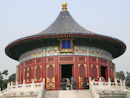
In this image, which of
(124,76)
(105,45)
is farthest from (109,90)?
(124,76)

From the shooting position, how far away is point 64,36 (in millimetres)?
20531

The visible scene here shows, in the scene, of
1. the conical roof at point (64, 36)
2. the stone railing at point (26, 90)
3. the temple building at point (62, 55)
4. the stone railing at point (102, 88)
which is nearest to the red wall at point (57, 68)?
the temple building at point (62, 55)

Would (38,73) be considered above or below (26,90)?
above

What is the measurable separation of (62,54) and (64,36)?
194cm

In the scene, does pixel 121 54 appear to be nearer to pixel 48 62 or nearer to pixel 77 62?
pixel 77 62

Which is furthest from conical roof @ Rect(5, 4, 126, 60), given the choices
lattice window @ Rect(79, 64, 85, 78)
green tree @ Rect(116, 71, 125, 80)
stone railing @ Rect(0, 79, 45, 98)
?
green tree @ Rect(116, 71, 125, 80)

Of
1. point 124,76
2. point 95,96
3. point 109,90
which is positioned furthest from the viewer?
point 124,76

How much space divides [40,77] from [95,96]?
7.20 m

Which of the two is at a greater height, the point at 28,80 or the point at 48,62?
the point at 48,62

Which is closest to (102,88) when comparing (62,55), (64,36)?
(62,55)

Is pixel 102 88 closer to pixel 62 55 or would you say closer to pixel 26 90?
Result: pixel 62 55

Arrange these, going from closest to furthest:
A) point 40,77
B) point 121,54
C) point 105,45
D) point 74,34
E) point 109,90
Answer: point 109,90
point 74,34
point 40,77
point 105,45
point 121,54

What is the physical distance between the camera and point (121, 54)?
27.7m

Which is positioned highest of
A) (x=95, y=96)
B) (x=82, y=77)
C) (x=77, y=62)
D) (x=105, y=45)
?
(x=105, y=45)
